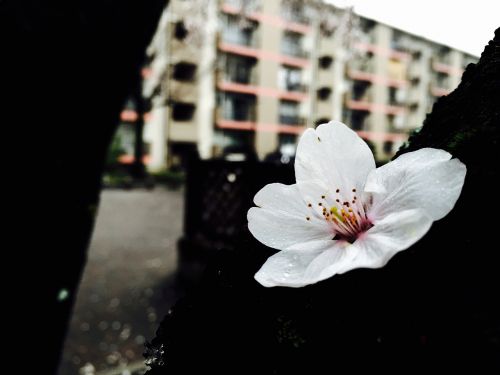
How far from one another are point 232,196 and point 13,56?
3.34m

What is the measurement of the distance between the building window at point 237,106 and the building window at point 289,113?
247 cm

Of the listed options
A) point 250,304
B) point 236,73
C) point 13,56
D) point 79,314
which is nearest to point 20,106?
point 13,56

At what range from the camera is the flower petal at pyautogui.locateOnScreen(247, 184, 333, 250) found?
1.52ft

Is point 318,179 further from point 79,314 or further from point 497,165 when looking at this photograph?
point 79,314

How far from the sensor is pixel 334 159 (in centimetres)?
49

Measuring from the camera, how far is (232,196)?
467 cm

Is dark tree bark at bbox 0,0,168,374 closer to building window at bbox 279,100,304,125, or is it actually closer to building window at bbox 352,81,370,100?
building window at bbox 279,100,304,125

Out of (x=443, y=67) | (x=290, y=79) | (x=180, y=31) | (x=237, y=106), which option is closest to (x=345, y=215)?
(x=180, y=31)

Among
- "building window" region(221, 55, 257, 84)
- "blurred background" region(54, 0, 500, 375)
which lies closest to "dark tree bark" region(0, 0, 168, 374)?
"blurred background" region(54, 0, 500, 375)

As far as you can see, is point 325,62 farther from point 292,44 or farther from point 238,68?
point 238,68

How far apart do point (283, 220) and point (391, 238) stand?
14 cm

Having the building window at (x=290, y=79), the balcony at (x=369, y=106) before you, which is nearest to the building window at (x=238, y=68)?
the building window at (x=290, y=79)

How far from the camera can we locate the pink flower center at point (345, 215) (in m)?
0.46

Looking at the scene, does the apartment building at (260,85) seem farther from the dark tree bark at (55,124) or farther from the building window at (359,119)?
the dark tree bark at (55,124)
